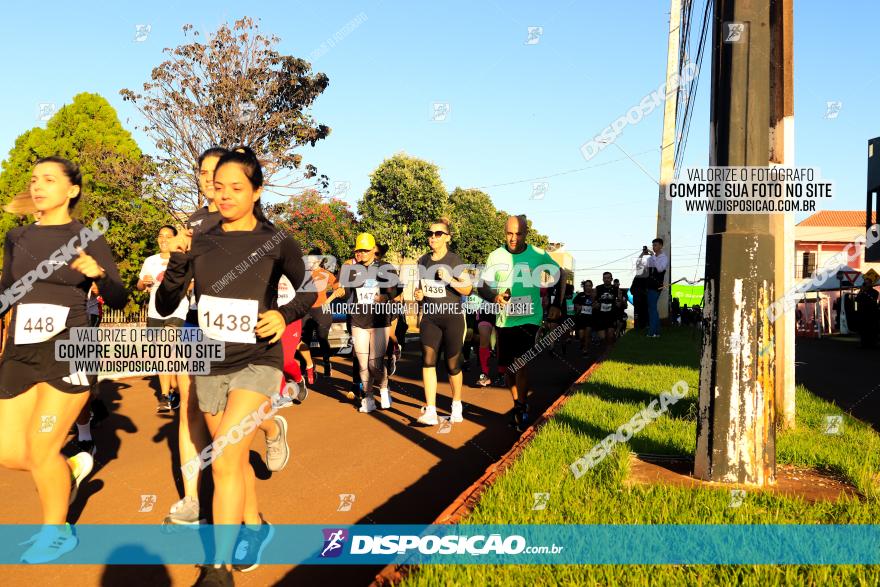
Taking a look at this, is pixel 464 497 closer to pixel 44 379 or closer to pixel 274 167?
pixel 44 379

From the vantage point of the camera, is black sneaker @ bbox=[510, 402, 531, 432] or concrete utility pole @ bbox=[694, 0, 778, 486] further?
black sneaker @ bbox=[510, 402, 531, 432]

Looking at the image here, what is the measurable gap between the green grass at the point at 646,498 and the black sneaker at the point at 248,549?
3.74ft

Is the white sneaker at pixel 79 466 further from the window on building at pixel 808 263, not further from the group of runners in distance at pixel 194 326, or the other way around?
the window on building at pixel 808 263

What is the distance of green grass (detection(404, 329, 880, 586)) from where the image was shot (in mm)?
3133

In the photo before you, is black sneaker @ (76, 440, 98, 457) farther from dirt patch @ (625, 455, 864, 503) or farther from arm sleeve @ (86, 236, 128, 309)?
dirt patch @ (625, 455, 864, 503)

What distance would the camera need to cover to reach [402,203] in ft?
200

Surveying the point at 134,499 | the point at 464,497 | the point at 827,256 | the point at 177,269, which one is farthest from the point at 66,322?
the point at 827,256

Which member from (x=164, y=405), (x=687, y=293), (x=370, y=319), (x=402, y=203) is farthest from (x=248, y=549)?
(x=687, y=293)

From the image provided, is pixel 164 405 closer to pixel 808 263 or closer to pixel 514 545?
pixel 514 545

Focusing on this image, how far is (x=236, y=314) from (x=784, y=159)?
5.50 m

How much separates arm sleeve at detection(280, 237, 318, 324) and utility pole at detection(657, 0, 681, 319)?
21.2 m

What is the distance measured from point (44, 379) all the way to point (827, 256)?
8478cm

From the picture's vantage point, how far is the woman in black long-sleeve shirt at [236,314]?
359 cm

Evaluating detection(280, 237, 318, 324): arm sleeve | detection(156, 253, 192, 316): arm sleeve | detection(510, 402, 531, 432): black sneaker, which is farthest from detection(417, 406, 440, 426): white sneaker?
detection(156, 253, 192, 316): arm sleeve
